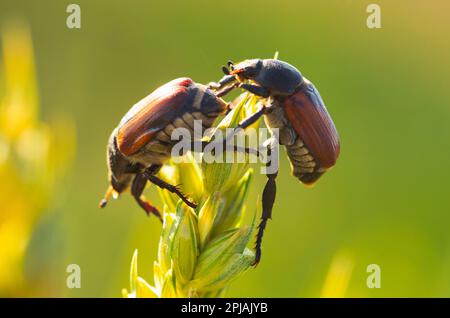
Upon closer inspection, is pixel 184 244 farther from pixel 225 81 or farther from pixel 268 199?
pixel 225 81

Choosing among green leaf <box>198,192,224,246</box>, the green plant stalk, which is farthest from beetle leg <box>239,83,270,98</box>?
green leaf <box>198,192,224,246</box>

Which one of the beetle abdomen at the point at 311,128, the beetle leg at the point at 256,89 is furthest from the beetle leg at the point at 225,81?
the beetle abdomen at the point at 311,128

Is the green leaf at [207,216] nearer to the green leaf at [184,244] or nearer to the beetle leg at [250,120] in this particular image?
the green leaf at [184,244]

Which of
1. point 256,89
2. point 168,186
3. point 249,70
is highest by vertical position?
point 249,70

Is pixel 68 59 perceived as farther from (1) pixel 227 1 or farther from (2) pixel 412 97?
(2) pixel 412 97

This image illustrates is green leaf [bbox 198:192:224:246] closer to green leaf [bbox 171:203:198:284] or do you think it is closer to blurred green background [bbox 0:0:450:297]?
green leaf [bbox 171:203:198:284]

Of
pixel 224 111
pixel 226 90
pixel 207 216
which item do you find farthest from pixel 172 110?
pixel 207 216

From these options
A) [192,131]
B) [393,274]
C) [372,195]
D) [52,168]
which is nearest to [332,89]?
[372,195]
